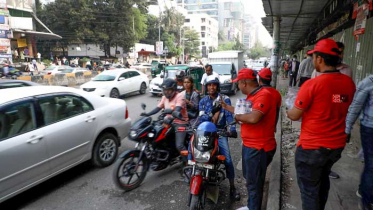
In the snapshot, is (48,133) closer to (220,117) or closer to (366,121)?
(220,117)

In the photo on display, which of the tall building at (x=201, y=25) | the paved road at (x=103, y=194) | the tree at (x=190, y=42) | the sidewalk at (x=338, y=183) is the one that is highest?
the tall building at (x=201, y=25)

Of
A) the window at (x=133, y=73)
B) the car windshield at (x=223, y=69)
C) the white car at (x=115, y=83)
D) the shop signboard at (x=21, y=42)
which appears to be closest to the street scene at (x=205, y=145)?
the white car at (x=115, y=83)

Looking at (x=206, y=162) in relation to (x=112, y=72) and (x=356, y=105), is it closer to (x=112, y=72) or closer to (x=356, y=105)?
(x=356, y=105)

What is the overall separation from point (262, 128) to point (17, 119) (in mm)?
3060

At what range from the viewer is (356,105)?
9.09 ft

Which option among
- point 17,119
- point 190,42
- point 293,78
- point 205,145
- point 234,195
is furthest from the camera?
point 190,42

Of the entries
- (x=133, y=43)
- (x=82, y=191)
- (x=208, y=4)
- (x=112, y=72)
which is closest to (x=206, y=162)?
(x=82, y=191)

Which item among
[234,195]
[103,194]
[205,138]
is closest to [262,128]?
[205,138]

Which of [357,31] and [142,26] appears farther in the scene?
[142,26]

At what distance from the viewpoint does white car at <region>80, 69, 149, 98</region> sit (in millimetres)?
11141

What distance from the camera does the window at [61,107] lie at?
377 cm

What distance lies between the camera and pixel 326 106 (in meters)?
2.14

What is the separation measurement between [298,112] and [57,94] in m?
3.47

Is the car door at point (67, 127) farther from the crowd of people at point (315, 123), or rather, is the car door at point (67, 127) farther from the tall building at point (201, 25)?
the tall building at point (201, 25)
